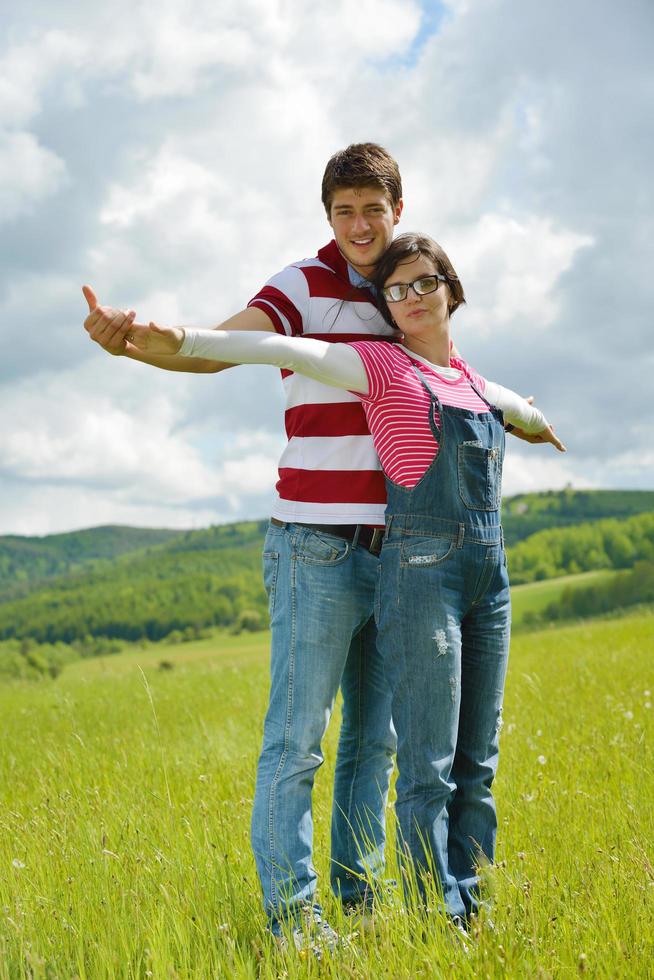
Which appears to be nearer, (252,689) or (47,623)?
(252,689)

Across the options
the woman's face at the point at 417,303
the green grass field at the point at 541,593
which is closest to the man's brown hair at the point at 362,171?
the woman's face at the point at 417,303

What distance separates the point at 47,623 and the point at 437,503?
152m

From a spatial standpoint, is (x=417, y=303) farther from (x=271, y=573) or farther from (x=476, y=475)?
(x=271, y=573)

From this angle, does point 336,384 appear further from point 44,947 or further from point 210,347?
point 44,947

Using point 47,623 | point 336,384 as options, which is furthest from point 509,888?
point 47,623

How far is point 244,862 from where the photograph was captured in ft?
12.0

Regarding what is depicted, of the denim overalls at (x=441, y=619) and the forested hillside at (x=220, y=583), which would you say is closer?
the denim overalls at (x=441, y=619)

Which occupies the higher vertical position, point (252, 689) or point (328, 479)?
point (328, 479)

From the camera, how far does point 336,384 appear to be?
2891 mm

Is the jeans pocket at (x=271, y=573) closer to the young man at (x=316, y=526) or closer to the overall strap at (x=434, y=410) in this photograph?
the young man at (x=316, y=526)

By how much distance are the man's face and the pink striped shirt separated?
45 centimetres

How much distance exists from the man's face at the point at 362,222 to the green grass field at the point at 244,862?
6.45ft

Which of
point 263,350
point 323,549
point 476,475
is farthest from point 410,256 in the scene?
point 323,549

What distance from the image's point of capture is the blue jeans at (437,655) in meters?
2.79
